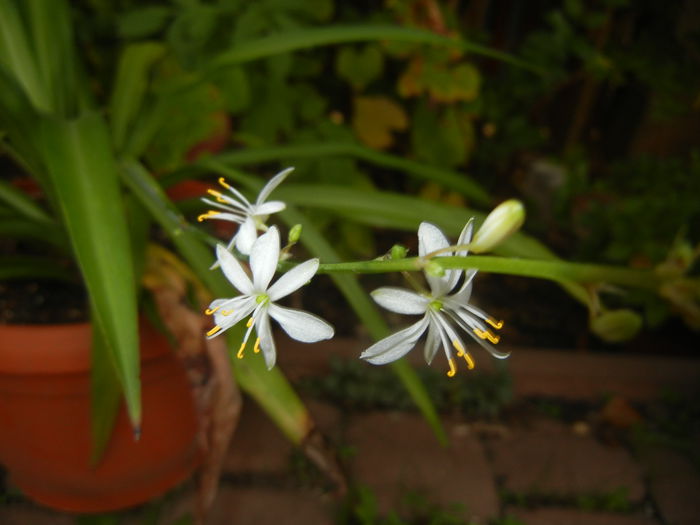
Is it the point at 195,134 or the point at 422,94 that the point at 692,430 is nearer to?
the point at 422,94

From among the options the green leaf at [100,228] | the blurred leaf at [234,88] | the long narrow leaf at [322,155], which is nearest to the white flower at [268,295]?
the green leaf at [100,228]

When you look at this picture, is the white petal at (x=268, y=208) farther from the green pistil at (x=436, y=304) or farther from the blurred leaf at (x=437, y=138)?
the blurred leaf at (x=437, y=138)

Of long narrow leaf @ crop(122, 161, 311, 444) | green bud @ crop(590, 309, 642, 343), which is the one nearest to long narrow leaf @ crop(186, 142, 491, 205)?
long narrow leaf @ crop(122, 161, 311, 444)

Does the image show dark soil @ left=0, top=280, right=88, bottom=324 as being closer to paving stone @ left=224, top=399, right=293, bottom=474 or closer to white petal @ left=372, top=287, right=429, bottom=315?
paving stone @ left=224, top=399, right=293, bottom=474

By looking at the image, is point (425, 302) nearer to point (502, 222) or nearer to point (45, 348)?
point (502, 222)

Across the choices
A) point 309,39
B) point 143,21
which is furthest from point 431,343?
point 143,21
